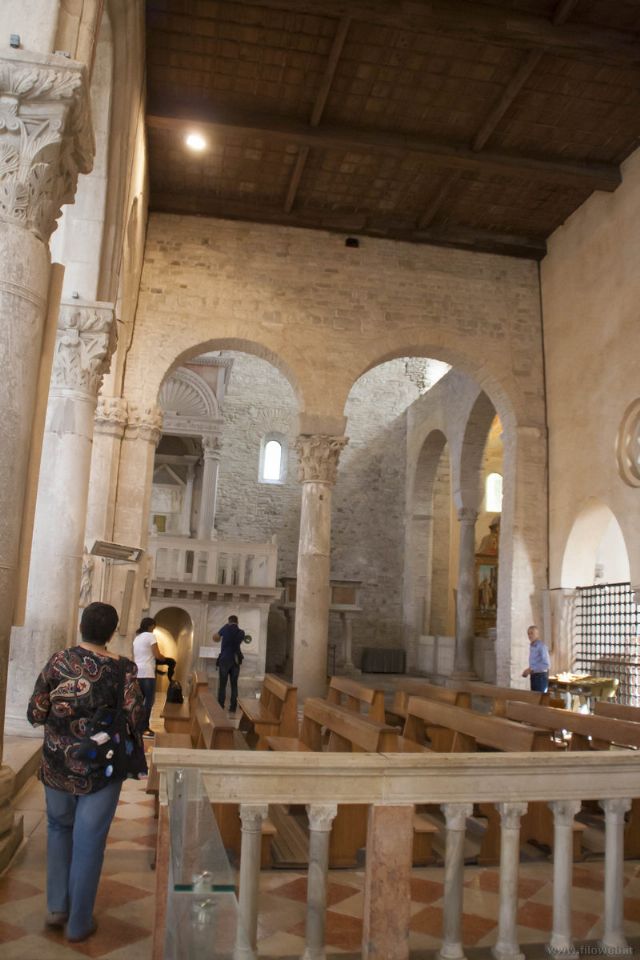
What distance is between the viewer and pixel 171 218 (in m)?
14.0

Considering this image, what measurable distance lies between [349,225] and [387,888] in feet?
41.7

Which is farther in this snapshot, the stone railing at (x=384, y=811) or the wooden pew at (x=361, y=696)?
the wooden pew at (x=361, y=696)

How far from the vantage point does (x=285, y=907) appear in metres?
3.91

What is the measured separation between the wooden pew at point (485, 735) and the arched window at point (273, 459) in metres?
16.4

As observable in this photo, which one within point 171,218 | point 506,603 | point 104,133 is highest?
point 171,218

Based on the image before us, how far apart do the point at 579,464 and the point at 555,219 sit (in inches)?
173

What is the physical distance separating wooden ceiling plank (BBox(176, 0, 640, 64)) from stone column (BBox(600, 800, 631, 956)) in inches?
350

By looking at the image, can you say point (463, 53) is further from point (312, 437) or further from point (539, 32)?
point (312, 437)

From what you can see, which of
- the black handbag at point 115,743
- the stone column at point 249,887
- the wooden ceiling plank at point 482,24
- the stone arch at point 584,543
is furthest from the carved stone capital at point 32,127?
the stone arch at point 584,543

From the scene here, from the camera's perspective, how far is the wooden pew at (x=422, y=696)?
273 inches

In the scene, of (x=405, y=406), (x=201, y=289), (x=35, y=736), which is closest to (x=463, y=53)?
(x=201, y=289)

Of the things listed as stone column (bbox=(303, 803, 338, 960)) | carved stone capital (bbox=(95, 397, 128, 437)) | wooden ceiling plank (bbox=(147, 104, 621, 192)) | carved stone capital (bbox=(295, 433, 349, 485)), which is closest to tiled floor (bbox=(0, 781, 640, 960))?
stone column (bbox=(303, 803, 338, 960))

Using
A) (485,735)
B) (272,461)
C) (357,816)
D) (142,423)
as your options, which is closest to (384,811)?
(357,816)

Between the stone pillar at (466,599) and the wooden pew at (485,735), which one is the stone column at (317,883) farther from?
the stone pillar at (466,599)
